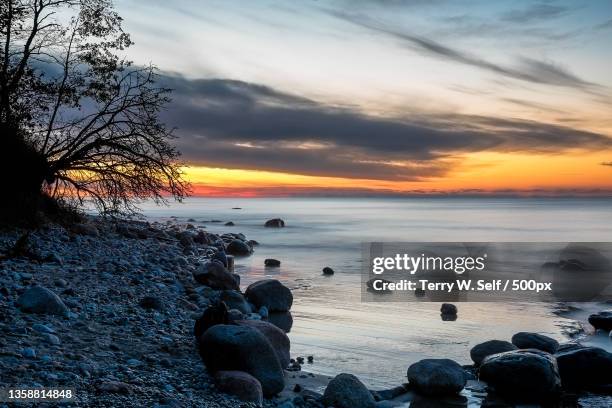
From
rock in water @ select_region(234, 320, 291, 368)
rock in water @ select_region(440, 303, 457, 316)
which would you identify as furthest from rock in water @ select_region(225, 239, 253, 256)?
rock in water @ select_region(234, 320, 291, 368)

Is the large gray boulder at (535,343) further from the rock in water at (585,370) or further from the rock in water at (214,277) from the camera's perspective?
the rock in water at (214,277)

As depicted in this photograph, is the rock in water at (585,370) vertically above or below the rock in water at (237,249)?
below

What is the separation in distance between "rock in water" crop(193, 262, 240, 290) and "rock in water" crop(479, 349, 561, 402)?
700cm

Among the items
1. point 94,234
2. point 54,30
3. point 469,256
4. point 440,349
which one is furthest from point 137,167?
point 469,256

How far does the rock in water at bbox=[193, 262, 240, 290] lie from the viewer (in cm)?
1412

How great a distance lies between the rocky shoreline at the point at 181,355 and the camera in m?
6.32

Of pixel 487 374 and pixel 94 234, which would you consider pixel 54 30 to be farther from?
pixel 487 374

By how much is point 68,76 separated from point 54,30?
1630mm

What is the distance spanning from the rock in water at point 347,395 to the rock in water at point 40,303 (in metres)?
4.01

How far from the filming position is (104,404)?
5.55 meters

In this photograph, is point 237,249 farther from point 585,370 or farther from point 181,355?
point 181,355

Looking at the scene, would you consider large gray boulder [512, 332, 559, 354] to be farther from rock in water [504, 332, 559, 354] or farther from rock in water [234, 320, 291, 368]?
rock in water [234, 320, 291, 368]

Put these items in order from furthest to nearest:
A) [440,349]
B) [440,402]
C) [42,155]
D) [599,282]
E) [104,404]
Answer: [599,282]
[42,155]
[440,349]
[440,402]
[104,404]

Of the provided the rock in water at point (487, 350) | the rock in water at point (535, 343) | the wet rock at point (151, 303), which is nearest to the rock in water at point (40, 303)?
the wet rock at point (151, 303)
